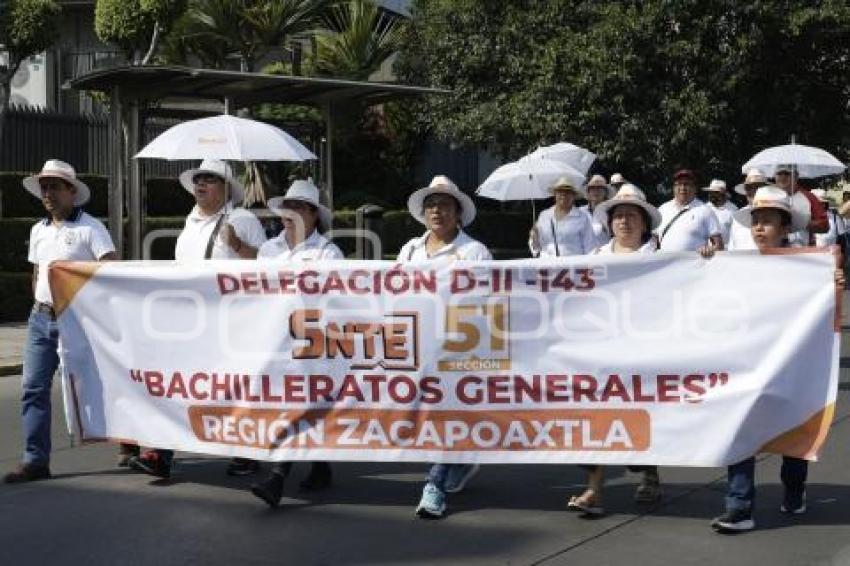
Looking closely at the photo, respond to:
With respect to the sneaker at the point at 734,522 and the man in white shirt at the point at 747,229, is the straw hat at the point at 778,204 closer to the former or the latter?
the sneaker at the point at 734,522

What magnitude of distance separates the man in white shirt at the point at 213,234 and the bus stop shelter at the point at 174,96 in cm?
529

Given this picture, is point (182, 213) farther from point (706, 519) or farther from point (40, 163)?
point (706, 519)

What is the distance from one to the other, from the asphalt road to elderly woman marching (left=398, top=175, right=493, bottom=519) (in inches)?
5.6

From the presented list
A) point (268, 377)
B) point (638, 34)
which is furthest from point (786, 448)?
point (638, 34)

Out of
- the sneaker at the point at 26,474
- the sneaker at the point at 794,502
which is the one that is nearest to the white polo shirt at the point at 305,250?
the sneaker at the point at 26,474

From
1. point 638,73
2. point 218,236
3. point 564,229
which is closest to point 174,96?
point 564,229

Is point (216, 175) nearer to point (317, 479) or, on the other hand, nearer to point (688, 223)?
point (317, 479)

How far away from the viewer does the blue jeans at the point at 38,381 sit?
779 cm

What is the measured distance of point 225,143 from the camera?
10055 millimetres

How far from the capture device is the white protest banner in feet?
21.8

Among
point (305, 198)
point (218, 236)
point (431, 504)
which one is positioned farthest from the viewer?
point (218, 236)

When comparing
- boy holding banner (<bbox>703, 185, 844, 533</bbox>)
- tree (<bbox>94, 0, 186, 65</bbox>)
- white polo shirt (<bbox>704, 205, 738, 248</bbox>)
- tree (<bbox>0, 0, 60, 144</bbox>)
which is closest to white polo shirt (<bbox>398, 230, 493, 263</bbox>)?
boy holding banner (<bbox>703, 185, 844, 533</bbox>)

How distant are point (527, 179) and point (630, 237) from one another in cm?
592

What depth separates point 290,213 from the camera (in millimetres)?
7543
